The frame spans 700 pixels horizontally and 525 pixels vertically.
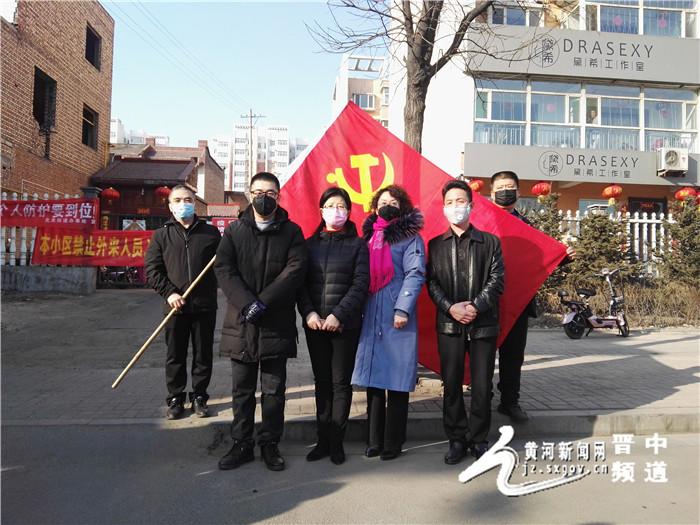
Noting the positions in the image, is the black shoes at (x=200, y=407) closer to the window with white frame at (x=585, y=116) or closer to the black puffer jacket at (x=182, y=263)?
the black puffer jacket at (x=182, y=263)

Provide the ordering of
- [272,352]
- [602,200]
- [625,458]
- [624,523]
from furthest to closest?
[602,200] → [625,458] → [272,352] → [624,523]

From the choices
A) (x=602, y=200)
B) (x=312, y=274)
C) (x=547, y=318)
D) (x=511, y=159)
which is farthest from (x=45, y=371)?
(x=602, y=200)

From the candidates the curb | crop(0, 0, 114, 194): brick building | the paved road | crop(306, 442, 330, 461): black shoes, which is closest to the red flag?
the curb

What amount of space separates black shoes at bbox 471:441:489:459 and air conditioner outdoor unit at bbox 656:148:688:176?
16.2 m

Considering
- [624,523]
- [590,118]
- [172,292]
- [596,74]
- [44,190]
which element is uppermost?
[596,74]

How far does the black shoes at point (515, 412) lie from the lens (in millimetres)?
4238

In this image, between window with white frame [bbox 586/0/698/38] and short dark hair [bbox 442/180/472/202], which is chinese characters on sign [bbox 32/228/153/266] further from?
window with white frame [bbox 586/0/698/38]

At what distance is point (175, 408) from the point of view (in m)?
4.34

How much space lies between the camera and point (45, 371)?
587 centimetres

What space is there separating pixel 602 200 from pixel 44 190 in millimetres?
18708

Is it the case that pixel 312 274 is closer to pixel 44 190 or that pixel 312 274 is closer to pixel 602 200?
pixel 44 190

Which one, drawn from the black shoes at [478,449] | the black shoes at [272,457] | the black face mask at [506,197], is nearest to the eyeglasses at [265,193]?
the black shoes at [272,457]

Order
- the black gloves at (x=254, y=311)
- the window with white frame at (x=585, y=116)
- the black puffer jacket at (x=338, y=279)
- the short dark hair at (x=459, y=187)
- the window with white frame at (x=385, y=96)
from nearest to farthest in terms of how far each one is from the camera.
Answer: the black gloves at (x=254, y=311) < the black puffer jacket at (x=338, y=279) < the short dark hair at (x=459, y=187) < the window with white frame at (x=585, y=116) < the window with white frame at (x=385, y=96)

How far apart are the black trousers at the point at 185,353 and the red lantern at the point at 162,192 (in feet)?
44.7
